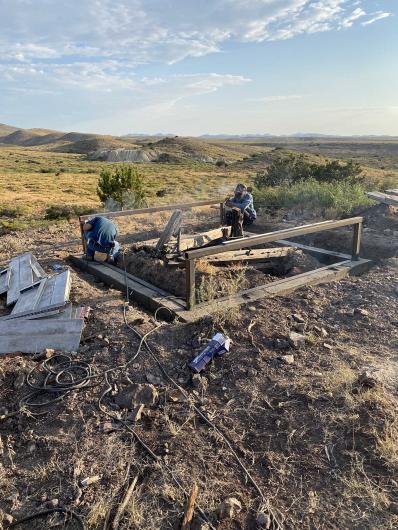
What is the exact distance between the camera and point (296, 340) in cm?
464

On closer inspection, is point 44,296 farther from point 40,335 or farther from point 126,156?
point 126,156

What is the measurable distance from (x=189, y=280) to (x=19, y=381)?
6.93ft

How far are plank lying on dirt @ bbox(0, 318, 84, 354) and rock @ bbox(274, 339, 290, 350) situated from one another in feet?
6.83

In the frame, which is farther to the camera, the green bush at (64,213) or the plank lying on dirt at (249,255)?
the green bush at (64,213)

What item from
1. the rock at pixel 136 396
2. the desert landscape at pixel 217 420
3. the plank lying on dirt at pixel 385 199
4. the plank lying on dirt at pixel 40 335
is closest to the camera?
the desert landscape at pixel 217 420

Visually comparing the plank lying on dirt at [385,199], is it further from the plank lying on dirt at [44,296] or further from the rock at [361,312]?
the plank lying on dirt at [44,296]

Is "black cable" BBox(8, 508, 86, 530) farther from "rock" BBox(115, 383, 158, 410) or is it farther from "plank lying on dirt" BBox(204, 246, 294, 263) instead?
"plank lying on dirt" BBox(204, 246, 294, 263)

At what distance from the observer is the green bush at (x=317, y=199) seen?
10.9 m

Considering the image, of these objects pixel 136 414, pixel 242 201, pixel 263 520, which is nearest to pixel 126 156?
pixel 242 201

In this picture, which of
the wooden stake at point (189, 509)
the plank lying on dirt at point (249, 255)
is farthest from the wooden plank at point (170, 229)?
the wooden stake at point (189, 509)

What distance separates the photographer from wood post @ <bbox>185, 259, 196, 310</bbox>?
511 cm

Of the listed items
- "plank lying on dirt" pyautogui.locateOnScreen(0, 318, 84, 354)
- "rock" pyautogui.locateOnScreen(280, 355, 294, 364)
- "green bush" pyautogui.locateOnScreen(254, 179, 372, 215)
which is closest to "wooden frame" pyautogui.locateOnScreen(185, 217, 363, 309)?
"plank lying on dirt" pyautogui.locateOnScreen(0, 318, 84, 354)

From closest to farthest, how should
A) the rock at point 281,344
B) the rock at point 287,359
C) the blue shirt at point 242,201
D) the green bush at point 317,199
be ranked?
1. the rock at point 287,359
2. the rock at point 281,344
3. the blue shirt at point 242,201
4. the green bush at point 317,199

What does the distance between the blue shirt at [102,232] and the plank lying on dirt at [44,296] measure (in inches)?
50.3
